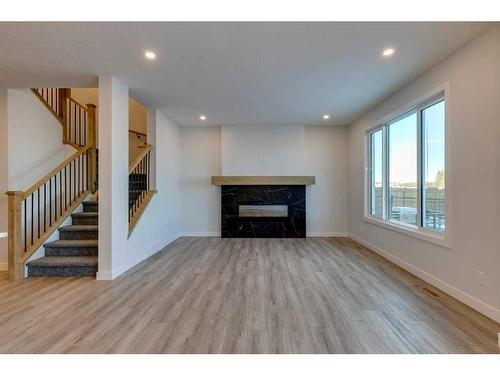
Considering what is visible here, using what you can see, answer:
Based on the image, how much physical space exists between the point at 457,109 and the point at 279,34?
2101 mm

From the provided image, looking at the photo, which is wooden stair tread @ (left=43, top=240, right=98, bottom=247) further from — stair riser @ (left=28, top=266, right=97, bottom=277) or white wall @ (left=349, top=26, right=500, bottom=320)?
white wall @ (left=349, top=26, right=500, bottom=320)

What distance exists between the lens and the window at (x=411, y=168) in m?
3.22

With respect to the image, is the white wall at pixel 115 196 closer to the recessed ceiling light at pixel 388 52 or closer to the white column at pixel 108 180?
the white column at pixel 108 180

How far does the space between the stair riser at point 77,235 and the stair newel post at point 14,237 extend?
0.64 m

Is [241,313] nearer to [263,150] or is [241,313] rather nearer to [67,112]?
[263,150]

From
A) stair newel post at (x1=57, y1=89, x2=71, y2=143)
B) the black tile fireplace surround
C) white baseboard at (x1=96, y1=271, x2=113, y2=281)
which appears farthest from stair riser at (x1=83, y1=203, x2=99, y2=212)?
the black tile fireplace surround

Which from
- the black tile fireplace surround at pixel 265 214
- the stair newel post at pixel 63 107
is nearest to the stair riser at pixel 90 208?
the stair newel post at pixel 63 107

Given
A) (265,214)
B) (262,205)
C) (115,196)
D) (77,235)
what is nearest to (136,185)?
(77,235)

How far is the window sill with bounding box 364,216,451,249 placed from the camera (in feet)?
9.80

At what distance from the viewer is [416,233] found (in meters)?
3.48

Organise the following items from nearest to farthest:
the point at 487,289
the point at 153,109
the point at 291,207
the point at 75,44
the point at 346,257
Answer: the point at 487,289 → the point at 75,44 → the point at 346,257 → the point at 153,109 → the point at 291,207
